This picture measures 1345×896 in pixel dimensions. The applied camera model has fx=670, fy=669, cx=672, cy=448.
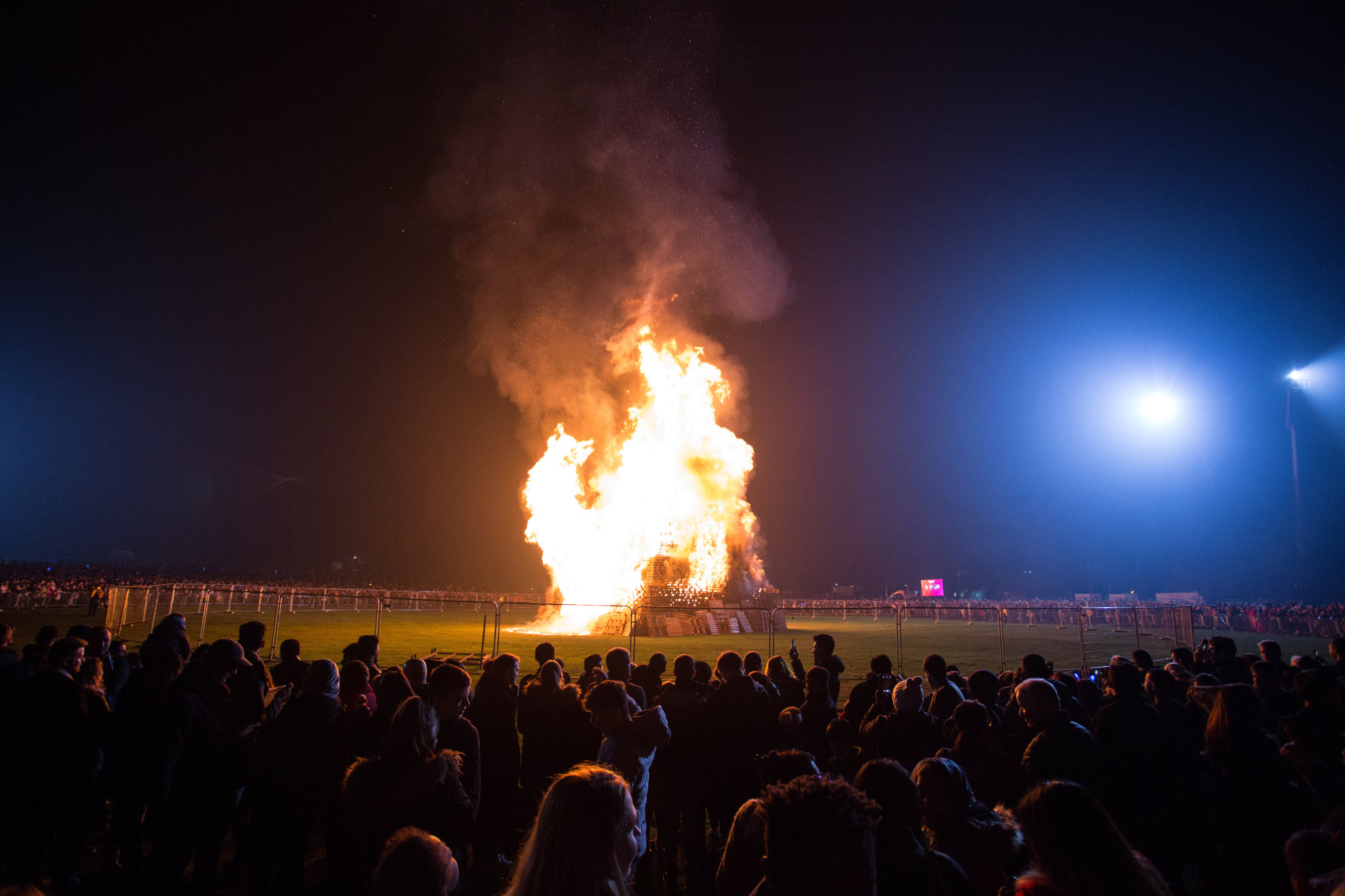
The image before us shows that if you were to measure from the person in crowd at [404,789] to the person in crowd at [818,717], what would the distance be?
4.04m

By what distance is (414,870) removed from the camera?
2.51 meters

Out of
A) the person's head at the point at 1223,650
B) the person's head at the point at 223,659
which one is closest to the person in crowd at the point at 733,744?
the person's head at the point at 223,659

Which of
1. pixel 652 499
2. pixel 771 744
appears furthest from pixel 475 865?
pixel 652 499

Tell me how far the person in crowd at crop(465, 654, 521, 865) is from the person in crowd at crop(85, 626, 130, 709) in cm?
602

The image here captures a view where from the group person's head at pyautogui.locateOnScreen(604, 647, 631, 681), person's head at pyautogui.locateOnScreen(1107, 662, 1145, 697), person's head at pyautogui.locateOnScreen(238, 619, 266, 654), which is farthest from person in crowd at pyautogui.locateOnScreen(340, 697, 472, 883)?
person's head at pyautogui.locateOnScreen(238, 619, 266, 654)

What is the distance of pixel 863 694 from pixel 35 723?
836 cm

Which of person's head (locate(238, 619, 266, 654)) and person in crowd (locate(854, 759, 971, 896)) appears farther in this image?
person's head (locate(238, 619, 266, 654))

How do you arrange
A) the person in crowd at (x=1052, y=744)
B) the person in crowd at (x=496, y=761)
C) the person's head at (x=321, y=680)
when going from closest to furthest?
1. the person in crowd at (x=1052, y=744)
2. the person's head at (x=321, y=680)
3. the person in crowd at (x=496, y=761)

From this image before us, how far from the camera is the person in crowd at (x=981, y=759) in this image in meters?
5.28

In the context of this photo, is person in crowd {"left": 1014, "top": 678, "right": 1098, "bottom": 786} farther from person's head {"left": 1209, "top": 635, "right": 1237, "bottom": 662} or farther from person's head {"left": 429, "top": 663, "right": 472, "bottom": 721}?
person's head {"left": 1209, "top": 635, "right": 1237, "bottom": 662}

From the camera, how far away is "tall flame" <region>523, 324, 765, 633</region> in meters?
48.0

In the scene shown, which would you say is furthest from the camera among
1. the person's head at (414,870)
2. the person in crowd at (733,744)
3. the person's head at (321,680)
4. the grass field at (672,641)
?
the grass field at (672,641)

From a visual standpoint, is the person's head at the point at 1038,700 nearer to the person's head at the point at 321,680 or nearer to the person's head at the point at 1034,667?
the person's head at the point at 1034,667

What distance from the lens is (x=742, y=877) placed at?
11.9 ft
